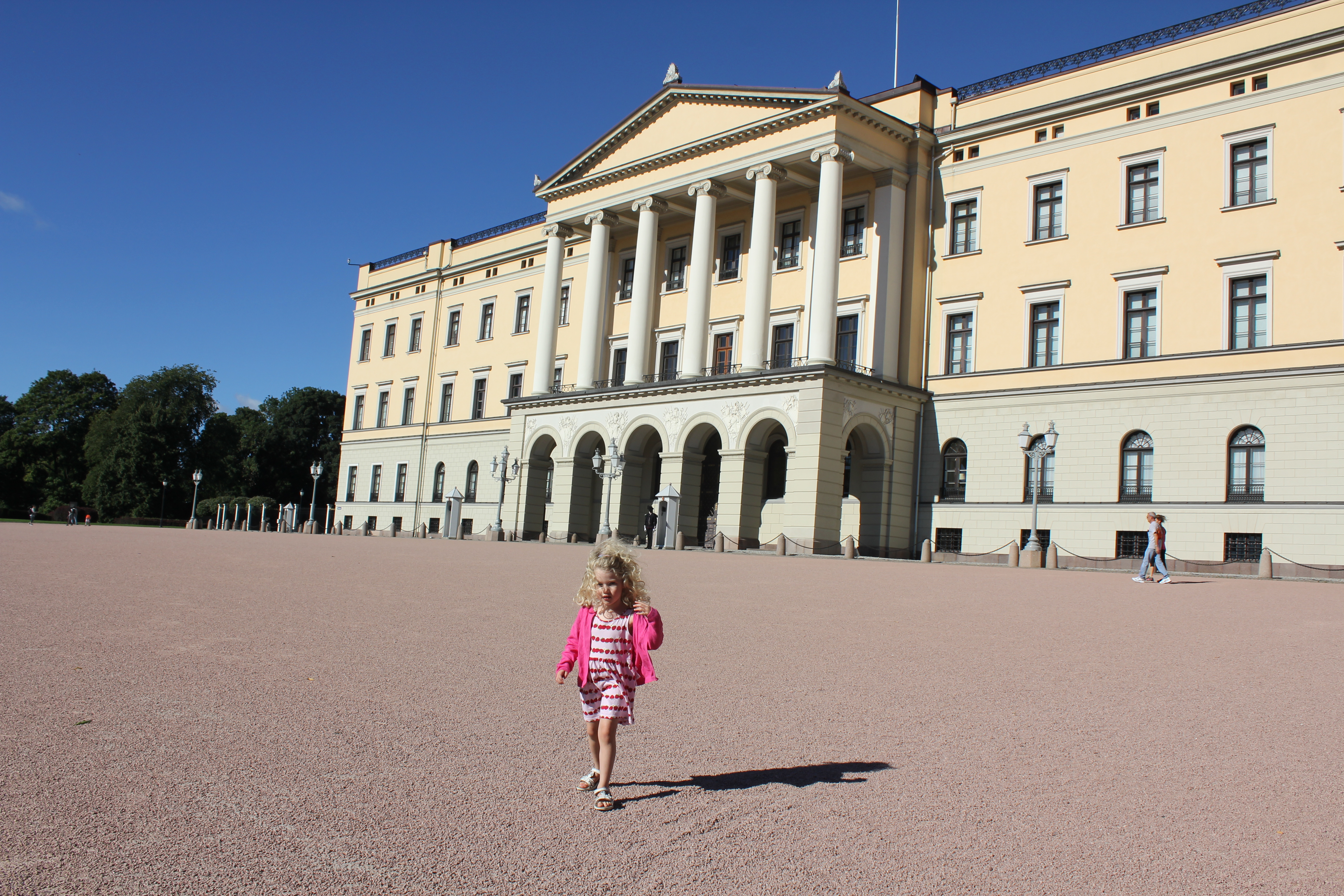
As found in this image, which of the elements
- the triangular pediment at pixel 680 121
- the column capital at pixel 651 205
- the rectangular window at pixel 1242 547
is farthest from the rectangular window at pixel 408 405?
the rectangular window at pixel 1242 547

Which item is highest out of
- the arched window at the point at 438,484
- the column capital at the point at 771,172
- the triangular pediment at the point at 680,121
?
the triangular pediment at the point at 680,121

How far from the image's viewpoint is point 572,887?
438 cm

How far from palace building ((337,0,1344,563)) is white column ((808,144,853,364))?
0.13m

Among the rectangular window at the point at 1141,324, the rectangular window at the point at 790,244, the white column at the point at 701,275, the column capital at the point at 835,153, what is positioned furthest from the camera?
the rectangular window at the point at 790,244

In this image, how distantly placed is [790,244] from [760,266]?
172 inches

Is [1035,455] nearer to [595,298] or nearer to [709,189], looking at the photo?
[709,189]

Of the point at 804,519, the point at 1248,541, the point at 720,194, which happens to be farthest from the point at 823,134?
the point at 1248,541

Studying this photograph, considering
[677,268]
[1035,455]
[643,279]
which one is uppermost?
[677,268]

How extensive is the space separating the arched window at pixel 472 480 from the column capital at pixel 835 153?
98.5ft

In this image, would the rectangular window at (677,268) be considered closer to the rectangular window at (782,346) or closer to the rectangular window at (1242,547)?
the rectangular window at (782,346)

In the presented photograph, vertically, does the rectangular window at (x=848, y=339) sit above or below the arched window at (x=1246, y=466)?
above

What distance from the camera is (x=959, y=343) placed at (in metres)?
40.2

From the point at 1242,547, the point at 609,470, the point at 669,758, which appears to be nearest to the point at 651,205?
the point at 609,470

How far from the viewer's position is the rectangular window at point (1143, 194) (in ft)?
116
